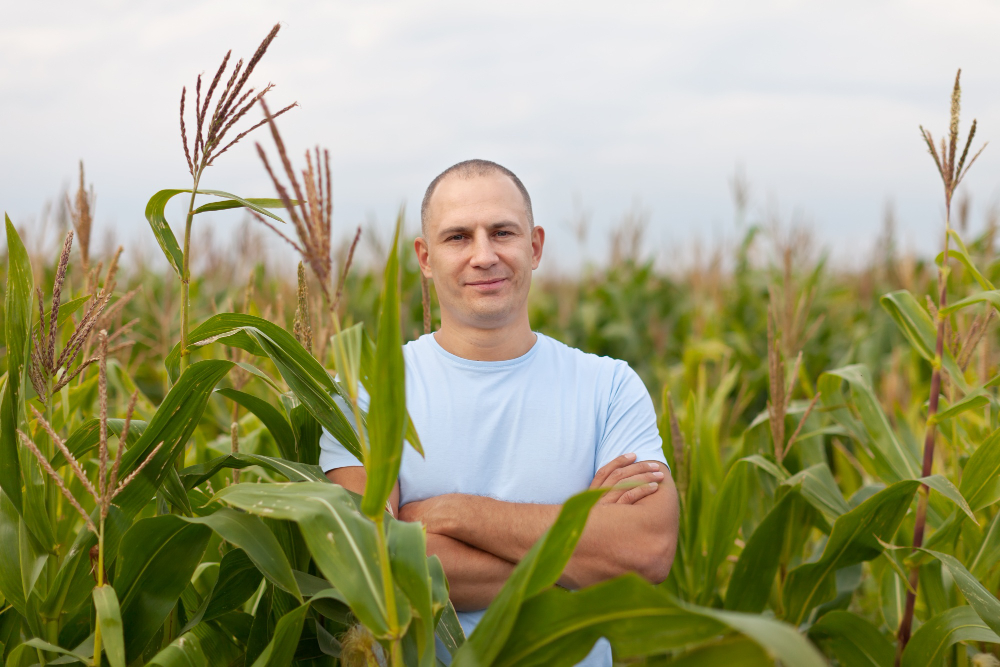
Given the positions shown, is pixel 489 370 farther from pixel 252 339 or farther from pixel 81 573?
pixel 81 573

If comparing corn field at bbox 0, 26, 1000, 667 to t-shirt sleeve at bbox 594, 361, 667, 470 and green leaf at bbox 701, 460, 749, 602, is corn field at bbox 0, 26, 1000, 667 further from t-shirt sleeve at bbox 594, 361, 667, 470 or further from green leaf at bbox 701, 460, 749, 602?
t-shirt sleeve at bbox 594, 361, 667, 470

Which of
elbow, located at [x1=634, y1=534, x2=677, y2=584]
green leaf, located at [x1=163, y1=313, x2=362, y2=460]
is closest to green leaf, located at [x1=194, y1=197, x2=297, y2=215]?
green leaf, located at [x1=163, y1=313, x2=362, y2=460]

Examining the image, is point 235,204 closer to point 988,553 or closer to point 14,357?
point 14,357

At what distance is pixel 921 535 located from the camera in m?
2.47

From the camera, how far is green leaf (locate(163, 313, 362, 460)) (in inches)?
64.6

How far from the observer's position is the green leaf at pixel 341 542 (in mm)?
1321

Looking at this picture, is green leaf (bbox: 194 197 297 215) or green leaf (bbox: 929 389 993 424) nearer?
green leaf (bbox: 194 197 297 215)

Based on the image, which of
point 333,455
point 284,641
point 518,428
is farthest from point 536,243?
point 284,641

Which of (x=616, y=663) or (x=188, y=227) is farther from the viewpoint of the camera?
(x=616, y=663)

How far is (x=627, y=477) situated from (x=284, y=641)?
930 mm

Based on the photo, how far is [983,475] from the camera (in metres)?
2.36

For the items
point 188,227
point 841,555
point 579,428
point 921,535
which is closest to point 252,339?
point 188,227

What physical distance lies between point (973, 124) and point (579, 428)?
1.50 metres

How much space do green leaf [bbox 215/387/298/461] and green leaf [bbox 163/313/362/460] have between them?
0.18 metres
